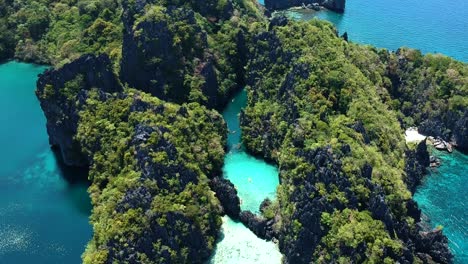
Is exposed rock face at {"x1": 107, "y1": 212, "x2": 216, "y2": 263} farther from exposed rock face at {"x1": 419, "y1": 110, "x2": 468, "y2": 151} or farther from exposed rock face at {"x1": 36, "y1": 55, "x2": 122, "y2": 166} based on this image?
exposed rock face at {"x1": 419, "y1": 110, "x2": 468, "y2": 151}

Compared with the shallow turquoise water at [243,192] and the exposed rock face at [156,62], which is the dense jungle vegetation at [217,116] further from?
the shallow turquoise water at [243,192]

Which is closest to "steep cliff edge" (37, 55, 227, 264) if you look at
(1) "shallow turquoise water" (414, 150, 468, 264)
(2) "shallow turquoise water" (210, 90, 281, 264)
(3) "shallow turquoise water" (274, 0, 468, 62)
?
(2) "shallow turquoise water" (210, 90, 281, 264)

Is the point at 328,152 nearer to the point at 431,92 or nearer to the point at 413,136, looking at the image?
the point at 413,136

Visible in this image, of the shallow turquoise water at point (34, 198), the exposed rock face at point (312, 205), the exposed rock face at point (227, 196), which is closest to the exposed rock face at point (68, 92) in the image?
the shallow turquoise water at point (34, 198)

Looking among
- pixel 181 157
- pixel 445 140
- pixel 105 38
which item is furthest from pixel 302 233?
pixel 105 38

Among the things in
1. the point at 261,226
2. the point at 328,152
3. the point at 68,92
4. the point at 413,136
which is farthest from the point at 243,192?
the point at 413,136

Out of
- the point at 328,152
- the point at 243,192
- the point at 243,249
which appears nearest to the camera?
the point at 328,152
